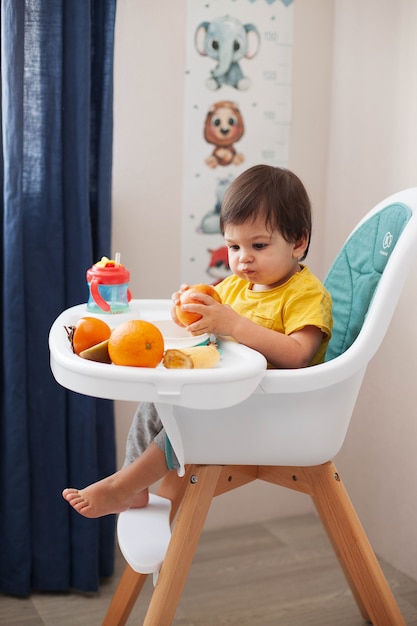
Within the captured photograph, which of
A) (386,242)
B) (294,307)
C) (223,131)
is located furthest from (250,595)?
(223,131)

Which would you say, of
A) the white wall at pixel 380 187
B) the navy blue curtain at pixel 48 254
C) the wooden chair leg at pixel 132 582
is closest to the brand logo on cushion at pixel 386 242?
the white wall at pixel 380 187

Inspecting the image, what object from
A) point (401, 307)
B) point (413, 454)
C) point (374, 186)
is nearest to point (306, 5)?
point (374, 186)

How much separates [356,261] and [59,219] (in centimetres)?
74

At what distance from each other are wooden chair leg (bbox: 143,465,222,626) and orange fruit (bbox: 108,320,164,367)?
0.97ft

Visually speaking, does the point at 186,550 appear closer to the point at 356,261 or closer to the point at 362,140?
the point at 356,261

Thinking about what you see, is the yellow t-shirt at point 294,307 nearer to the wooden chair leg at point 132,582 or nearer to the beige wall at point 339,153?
the wooden chair leg at point 132,582

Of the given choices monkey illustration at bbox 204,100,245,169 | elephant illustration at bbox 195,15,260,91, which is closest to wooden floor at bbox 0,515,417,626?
monkey illustration at bbox 204,100,245,169

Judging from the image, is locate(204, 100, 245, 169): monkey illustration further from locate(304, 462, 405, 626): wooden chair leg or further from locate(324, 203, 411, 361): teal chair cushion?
locate(304, 462, 405, 626): wooden chair leg

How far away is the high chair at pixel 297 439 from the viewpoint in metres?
1.35

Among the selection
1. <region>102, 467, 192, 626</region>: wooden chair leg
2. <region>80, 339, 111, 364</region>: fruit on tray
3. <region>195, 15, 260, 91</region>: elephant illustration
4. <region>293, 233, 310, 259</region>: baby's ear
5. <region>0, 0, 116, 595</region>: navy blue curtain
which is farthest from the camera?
<region>195, 15, 260, 91</region>: elephant illustration

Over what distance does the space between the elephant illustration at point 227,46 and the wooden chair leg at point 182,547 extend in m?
1.20

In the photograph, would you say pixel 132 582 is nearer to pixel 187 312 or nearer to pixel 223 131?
pixel 187 312

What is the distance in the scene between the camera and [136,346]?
122cm

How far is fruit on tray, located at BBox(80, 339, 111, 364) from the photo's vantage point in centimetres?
127
